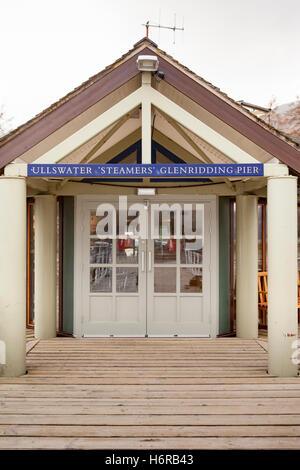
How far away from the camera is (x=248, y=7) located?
11414mm

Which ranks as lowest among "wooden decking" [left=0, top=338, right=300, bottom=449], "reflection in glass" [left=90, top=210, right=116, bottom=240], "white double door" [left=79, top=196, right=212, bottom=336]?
"wooden decking" [left=0, top=338, right=300, bottom=449]

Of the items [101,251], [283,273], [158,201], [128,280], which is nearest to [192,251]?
[158,201]

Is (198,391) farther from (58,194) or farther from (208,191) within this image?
(58,194)

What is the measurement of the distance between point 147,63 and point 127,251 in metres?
2.97

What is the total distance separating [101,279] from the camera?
250 inches

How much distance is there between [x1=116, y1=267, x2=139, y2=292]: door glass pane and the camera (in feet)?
20.7

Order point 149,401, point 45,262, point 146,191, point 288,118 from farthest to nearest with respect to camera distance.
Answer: point 288,118 < point 45,262 < point 146,191 < point 149,401

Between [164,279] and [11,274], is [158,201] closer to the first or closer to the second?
[164,279]

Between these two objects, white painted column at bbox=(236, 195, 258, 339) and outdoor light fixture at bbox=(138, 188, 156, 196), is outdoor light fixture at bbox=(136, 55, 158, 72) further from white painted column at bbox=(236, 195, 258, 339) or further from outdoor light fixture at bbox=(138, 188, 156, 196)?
white painted column at bbox=(236, 195, 258, 339)

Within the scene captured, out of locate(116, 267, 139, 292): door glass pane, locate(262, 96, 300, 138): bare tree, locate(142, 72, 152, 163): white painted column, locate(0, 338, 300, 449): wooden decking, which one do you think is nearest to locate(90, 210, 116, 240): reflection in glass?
locate(116, 267, 139, 292): door glass pane

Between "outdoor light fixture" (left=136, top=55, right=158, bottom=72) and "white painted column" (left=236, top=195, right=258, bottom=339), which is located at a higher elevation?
"outdoor light fixture" (left=136, top=55, right=158, bottom=72)

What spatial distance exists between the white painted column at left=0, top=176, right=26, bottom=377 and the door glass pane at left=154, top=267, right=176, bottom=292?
97.2 inches

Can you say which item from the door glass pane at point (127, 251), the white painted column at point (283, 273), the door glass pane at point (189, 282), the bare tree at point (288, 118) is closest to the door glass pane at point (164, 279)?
the door glass pane at point (189, 282)
